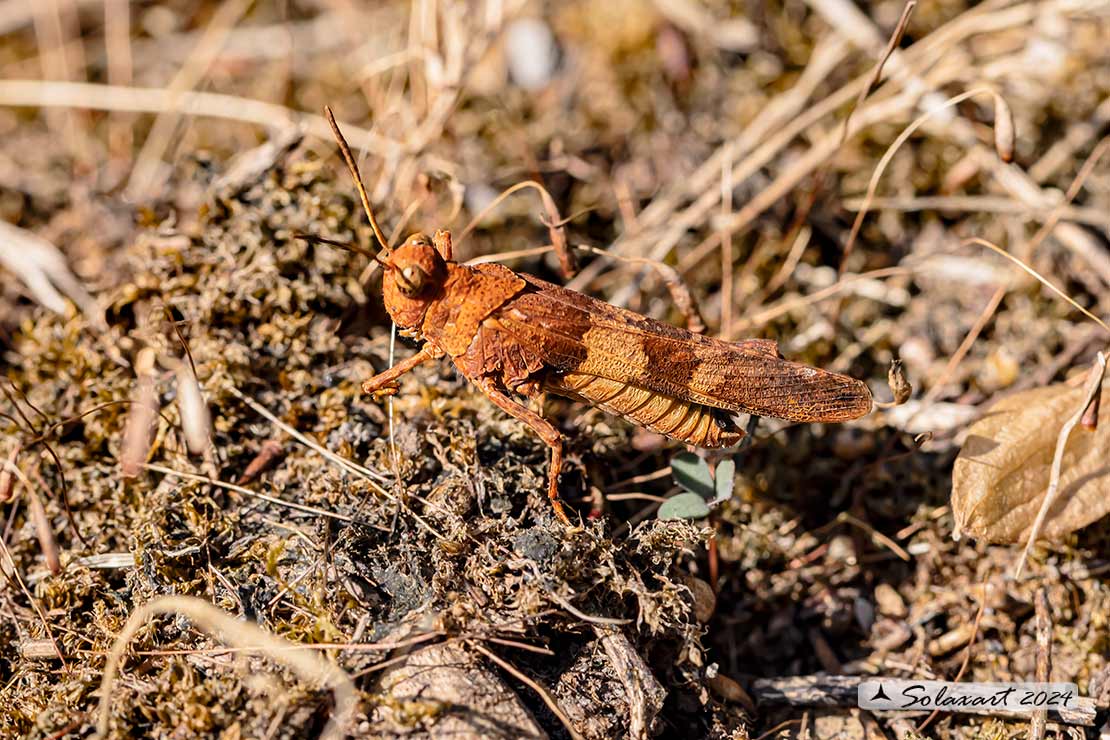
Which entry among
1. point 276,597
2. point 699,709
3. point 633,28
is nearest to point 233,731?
point 276,597

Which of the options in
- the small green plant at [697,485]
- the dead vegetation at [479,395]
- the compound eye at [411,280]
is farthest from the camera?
the small green plant at [697,485]

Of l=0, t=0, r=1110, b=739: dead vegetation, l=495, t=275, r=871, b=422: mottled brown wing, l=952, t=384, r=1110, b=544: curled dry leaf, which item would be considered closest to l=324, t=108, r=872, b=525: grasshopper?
l=495, t=275, r=871, b=422: mottled brown wing

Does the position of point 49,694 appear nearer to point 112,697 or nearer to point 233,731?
point 112,697

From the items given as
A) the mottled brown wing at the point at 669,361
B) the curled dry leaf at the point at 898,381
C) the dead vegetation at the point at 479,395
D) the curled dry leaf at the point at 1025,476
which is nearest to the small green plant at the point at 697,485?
the dead vegetation at the point at 479,395

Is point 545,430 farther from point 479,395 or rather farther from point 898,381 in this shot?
point 898,381

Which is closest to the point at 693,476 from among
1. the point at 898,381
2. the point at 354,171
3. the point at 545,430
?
the point at 545,430

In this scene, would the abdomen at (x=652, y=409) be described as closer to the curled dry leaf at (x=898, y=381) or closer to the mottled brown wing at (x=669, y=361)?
the mottled brown wing at (x=669, y=361)

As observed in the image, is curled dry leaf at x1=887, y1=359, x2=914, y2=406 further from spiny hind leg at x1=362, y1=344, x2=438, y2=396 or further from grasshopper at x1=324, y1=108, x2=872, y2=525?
spiny hind leg at x1=362, y1=344, x2=438, y2=396

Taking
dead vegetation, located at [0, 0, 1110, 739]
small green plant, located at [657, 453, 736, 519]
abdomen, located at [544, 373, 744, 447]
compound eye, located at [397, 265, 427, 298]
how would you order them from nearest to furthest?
dead vegetation, located at [0, 0, 1110, 739] → compound eye, located at [397, 265, 427, 298] → abdomen, located at [544, 373, 744, 447] → small green plant, located at [657, 453, 736, 519]

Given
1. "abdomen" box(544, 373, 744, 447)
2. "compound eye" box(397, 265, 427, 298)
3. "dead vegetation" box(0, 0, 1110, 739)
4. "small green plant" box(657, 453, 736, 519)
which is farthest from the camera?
"small green plant" box(657, 453, 736, 519)
